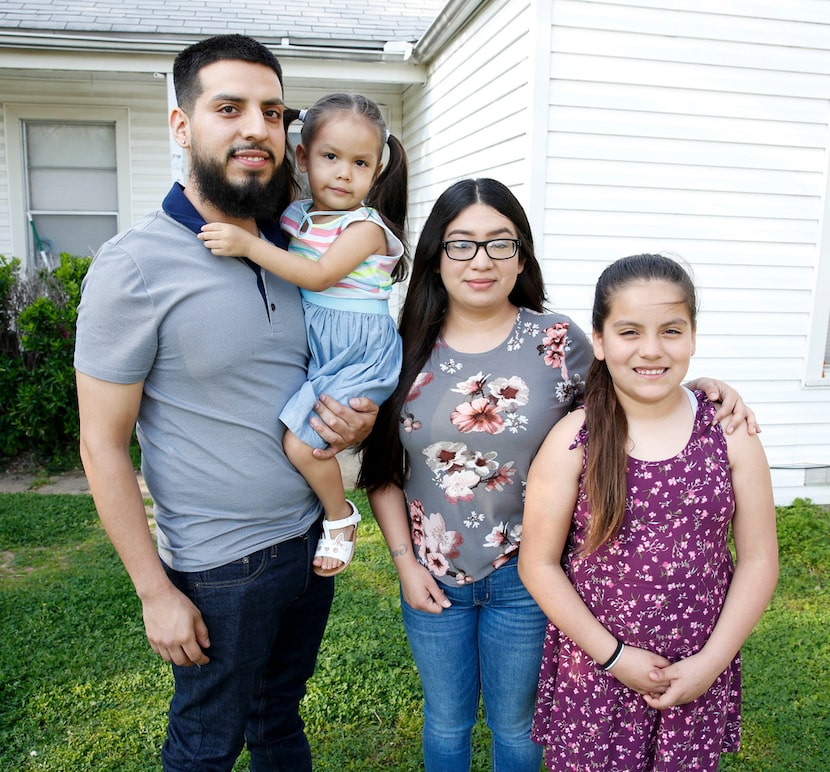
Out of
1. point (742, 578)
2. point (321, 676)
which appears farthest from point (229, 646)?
point (321, 676)

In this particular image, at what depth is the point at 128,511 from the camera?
66.0 inches

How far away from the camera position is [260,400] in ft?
5.85

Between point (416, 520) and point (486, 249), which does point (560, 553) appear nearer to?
point (416, 520)

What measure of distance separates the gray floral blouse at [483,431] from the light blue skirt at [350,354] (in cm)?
10

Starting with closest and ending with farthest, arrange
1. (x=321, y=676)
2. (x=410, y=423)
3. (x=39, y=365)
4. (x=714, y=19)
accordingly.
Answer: (x=410, y=423) < (x=321, y=676) < (x=714, y=19) < (x=39, y=365)

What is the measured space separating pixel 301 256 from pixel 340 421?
1.44ft

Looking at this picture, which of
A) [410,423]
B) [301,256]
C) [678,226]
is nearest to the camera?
[301,256]

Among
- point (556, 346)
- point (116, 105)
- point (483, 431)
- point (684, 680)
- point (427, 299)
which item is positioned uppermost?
point (116, 105)

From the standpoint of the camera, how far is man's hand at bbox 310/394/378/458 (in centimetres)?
180

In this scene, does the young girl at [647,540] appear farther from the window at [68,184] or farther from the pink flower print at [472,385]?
the window at [68,184]

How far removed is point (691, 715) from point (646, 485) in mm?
565

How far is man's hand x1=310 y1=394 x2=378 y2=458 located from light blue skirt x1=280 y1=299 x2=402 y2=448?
36 millimetres

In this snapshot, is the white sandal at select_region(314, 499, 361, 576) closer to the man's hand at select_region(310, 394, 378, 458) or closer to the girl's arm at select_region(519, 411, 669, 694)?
the man's hand at select_region(310, 394, 378, 458)

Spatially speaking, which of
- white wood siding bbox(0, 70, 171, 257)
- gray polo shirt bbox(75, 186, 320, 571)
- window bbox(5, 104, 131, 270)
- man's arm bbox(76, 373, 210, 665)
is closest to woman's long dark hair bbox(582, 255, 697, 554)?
gray polo shirt bbox(75, 186, 320, 571)
